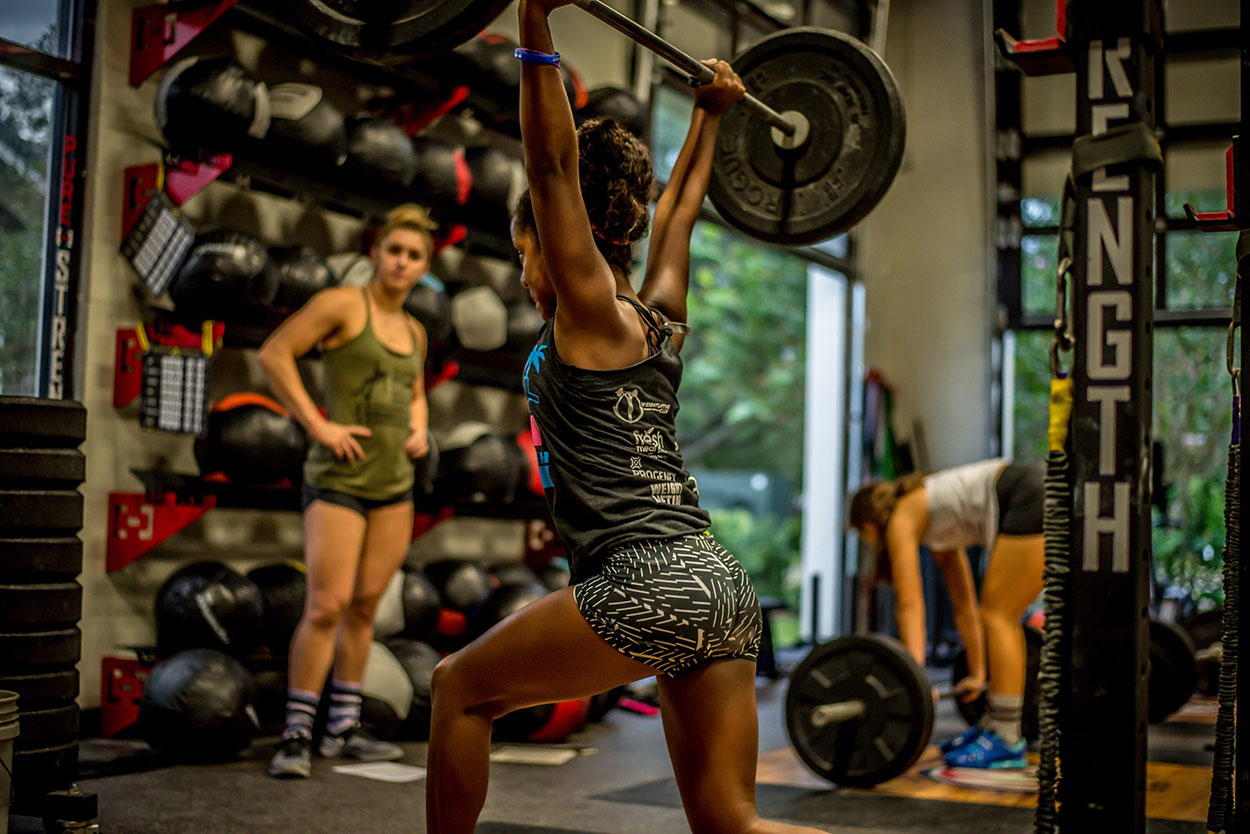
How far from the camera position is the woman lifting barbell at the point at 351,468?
10.9 ft

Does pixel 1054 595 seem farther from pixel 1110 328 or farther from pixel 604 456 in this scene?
pixel 604 456

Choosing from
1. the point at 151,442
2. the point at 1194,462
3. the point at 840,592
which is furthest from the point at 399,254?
the point at 1194,462

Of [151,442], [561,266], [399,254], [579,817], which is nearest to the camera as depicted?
[561,266]

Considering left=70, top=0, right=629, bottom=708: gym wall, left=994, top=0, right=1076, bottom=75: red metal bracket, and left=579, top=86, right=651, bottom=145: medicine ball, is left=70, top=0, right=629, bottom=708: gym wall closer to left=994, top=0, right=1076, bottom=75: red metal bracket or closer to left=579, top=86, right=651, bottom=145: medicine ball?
left=579, top=86, right=651, bottom=145: medicine ball

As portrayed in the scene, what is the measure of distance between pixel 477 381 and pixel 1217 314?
4.52 m

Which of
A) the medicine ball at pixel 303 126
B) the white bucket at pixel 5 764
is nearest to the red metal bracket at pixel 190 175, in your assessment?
the medicine ball at pixel 303 126

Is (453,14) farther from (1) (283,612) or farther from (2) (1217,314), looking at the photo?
(2) (1217,314)

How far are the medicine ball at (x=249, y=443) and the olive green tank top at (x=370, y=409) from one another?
0.40 feet

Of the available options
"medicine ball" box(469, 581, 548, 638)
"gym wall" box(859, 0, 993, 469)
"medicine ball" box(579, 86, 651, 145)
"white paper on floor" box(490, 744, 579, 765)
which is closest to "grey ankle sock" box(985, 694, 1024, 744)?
"white paper on floor" box(490, 744, 579, 765)

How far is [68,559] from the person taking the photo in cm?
237

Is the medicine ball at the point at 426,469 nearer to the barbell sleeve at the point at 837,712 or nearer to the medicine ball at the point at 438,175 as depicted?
the medicine ball at the point at 438,175

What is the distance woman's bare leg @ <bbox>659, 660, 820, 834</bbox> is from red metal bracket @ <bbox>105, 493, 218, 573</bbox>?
2565mm

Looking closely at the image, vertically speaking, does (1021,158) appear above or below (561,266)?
above

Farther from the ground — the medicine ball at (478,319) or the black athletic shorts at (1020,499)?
the medicine ball at (478,319)
